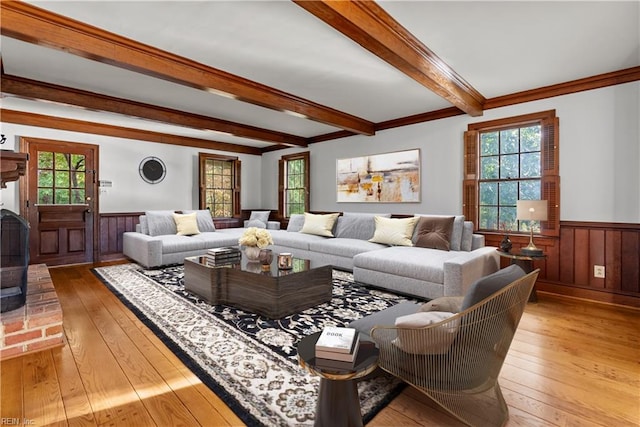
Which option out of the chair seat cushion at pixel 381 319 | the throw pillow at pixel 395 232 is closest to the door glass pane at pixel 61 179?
the throw pillow at pixel 395 232

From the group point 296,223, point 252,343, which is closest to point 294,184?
point 296,223

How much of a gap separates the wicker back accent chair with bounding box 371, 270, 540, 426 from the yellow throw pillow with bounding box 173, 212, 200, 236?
4.79m

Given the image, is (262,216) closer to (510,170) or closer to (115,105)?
(115,105)

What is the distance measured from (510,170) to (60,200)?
6.75 metres

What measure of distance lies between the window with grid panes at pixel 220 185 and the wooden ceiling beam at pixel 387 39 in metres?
5.11

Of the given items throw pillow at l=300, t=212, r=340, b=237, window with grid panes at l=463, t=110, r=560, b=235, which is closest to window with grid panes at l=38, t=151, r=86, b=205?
throw pillow at l=300, t=212, r=340, b=237

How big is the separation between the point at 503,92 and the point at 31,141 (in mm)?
6793

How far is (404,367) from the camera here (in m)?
1.55

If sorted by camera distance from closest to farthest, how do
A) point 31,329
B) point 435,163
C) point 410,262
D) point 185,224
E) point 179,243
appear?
point 31,329, point 410,262, point 435,163, point 179,243, point 185,224

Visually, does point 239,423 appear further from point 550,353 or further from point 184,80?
point 184,80

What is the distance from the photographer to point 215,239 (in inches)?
214

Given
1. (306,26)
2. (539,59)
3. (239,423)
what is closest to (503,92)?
(539,59)

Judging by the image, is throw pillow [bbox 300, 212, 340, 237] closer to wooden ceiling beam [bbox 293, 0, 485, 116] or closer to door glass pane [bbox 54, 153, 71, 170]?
wooden ceiling beam [bbox 293, 0, 485, 116]

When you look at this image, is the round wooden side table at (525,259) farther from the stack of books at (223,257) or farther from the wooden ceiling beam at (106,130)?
the wooden ceiling beam at (106,130)
